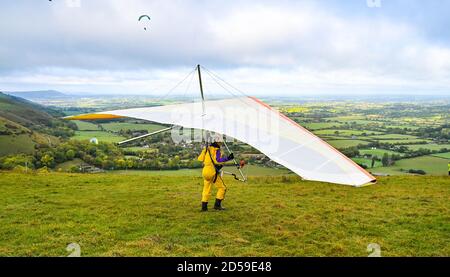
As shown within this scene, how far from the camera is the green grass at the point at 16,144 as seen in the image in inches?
1405

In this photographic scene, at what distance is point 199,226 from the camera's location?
28.1 feet

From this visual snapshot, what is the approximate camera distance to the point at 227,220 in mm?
9164

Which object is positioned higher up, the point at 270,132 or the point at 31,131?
the point at 270,132

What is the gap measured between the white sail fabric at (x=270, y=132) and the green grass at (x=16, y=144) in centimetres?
3193

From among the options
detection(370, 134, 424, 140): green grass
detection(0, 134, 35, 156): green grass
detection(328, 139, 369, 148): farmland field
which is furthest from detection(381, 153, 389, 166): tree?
detection(0, 134, 35, 156): green grass

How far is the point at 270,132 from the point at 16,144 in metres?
40.4

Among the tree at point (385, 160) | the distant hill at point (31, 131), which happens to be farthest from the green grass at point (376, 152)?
the distant hill at point (31, 131)

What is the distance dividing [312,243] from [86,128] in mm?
46442

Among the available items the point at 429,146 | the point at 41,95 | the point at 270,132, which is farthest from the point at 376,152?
the point at 41,95

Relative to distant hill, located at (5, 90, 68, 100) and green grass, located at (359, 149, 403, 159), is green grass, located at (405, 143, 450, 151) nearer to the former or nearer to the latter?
green grass, located at (359, 149, 403, 159)

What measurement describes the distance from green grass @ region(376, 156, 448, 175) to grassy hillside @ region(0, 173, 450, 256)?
1065cm

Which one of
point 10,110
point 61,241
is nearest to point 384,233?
point 61,241

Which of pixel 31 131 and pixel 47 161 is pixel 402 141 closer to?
pixel 47 161
